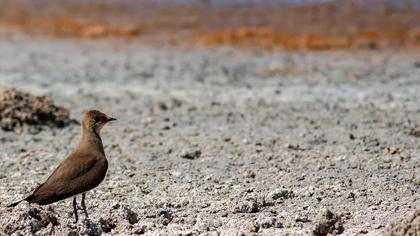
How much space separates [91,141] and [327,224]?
1851 mm

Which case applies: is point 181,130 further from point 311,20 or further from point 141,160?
point 311,20

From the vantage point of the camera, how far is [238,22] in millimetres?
22938

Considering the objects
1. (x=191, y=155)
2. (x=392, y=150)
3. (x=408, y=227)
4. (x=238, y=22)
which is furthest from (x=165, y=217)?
(x=238, y=22)

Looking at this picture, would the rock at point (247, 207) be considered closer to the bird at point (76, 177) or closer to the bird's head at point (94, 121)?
the bird at point (76, 177)

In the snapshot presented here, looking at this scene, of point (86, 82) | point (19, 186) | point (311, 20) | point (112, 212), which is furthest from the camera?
point (311, 20)

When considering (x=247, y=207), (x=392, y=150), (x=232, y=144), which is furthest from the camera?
(x=232, y=144)

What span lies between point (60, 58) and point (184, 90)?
523 cm

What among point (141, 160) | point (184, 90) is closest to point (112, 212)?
point (141, 160)

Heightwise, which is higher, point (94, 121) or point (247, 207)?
point (94, 121)

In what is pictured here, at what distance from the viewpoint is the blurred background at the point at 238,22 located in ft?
67.8

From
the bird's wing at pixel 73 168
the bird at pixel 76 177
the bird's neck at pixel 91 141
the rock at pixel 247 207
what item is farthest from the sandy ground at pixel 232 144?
the bird's neck at pixel 91 141

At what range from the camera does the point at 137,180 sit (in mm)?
8953

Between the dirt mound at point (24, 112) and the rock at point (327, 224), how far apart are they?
17.2ft

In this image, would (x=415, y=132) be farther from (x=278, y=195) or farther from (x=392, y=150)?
(x=278, y=195)
